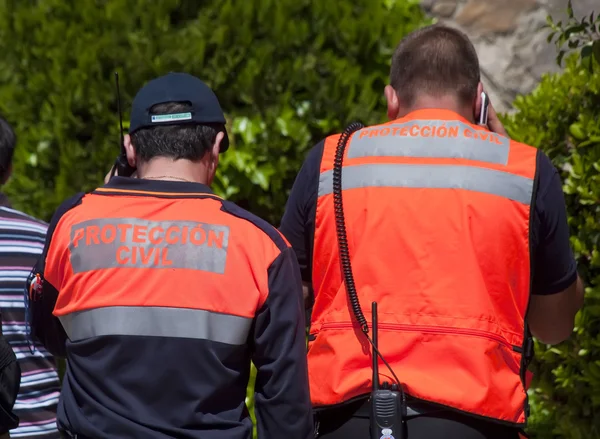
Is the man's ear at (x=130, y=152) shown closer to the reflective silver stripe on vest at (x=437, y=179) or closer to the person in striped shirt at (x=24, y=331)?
the reflective silver stripe on vest at (x=437, y=179)

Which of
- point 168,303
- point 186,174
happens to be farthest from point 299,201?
point 168,303

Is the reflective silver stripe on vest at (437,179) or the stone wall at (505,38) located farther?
the stone wall at (505,38)

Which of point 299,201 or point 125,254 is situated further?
point 299,201

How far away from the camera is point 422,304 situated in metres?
2.61

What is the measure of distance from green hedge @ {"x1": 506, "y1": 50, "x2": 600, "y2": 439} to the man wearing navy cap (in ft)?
6.68

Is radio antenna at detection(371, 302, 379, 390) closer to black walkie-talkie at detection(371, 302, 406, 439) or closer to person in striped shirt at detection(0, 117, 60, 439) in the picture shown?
black walkie-talkie at detection(371, 302, 406, 439)

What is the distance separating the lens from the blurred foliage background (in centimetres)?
506

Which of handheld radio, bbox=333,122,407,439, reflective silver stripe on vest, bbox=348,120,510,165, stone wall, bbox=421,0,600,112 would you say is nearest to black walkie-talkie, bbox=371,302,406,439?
handheld radio, bbox=333,122,407,439

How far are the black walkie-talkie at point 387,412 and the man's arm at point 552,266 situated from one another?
1.69 feet

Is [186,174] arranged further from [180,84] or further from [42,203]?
[42,203]

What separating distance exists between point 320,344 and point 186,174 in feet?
1.96

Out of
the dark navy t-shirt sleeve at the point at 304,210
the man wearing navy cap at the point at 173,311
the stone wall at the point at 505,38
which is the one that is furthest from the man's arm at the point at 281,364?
the stone wall at the point at 505,38

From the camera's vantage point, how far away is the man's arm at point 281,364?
2521mm

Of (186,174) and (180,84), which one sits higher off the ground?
(180,84)
